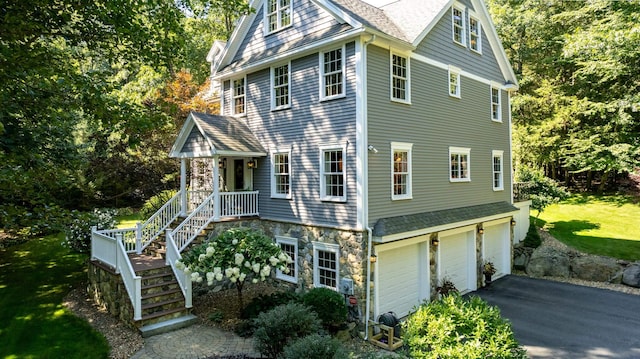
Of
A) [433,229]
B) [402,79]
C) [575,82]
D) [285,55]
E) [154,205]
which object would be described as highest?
[575,82]

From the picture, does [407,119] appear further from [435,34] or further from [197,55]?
[197,55]

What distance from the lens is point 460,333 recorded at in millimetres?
6555

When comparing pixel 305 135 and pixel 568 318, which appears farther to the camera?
pixel 305 135

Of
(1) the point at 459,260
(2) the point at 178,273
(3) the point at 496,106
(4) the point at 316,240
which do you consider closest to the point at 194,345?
(2) the point at 178,273

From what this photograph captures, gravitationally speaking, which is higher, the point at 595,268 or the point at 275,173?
the point at 275,173

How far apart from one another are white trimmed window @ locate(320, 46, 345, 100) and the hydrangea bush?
4.94 m

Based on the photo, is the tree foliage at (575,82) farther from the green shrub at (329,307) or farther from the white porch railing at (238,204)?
the green shrub at (329,307)

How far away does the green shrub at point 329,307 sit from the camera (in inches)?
375

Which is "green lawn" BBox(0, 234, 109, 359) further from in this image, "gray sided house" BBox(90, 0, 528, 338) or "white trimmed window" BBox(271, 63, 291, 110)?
"white trimmed window" BBox(271, 63, 291, 110)

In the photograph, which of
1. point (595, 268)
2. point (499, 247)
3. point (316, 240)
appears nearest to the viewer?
point (316, 240)

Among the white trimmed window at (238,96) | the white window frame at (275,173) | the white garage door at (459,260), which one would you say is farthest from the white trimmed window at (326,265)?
the white trimmed window at (238,96)

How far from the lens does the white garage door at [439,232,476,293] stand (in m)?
13.7

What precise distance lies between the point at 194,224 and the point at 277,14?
8.22 m

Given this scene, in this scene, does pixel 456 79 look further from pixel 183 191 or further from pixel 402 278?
pixel 183 191
